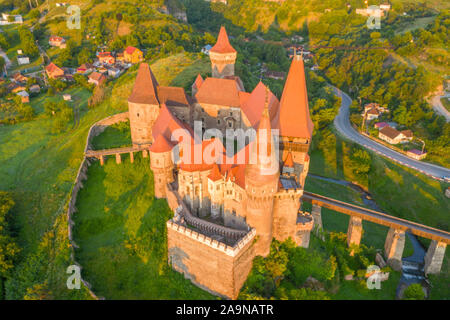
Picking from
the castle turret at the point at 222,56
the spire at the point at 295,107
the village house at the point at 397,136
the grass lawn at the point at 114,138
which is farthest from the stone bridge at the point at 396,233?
the village house at the point at 397,136

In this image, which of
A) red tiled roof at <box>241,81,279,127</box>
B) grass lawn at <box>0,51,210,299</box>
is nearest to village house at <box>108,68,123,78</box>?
grass lawn at <box>0,51,210,299</box>

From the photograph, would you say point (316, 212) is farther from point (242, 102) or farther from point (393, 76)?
point (393, 76)

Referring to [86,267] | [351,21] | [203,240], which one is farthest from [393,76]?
[86,267]

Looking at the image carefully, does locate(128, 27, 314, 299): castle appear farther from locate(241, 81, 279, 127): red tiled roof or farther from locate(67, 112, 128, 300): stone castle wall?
locate(67, 112, 128, 300): stone castle wall

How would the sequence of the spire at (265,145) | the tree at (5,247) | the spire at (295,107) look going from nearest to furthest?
1. the spire at (265,145)
2. the tree at (5,247)
3. the spire at (295,107)

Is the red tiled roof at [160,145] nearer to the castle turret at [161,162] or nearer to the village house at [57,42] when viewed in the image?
the castle turret at [161,162]

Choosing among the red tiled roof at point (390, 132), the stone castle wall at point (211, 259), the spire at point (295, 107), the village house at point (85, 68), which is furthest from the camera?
the village house at point (85, 68)

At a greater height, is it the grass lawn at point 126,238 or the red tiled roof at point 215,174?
the red tiled roof at point 215,174
